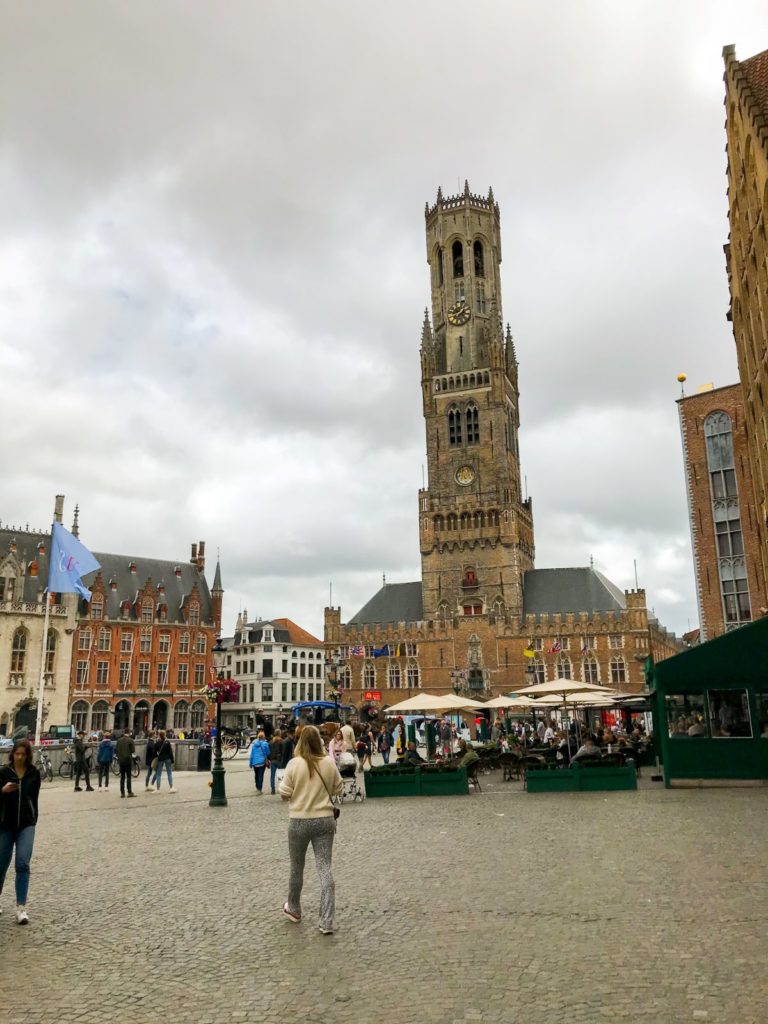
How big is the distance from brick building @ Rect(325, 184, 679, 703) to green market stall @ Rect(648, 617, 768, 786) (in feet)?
138

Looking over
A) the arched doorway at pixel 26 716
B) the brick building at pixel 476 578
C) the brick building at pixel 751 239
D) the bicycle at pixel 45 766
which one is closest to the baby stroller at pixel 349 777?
the bicycle at pixel 45 766

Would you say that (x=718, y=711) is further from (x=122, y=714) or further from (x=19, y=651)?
(x=122, y=714)

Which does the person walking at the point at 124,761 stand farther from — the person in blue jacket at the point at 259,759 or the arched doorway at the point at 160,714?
the arched doorway at the point at 160,714

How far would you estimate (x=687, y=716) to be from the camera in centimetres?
1938

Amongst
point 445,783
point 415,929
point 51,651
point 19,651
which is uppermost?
point 51,651

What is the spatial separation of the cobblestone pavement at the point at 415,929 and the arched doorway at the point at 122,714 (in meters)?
57.0

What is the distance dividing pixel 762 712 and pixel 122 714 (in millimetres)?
59783

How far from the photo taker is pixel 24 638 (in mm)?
62000

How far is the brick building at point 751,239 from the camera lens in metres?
19.8

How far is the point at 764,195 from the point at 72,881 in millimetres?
19931

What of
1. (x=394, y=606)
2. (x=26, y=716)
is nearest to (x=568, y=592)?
(x=394, y=606)

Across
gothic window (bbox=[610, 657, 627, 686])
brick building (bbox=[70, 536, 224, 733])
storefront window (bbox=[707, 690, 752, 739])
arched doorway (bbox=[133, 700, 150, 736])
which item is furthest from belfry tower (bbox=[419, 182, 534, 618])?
storefront window (bbox=[707, 690, 752, 739])

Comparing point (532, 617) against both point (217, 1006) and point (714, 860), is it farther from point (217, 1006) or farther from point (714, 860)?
point (217, 1006)

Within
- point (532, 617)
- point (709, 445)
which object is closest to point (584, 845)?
point (709, 445)
